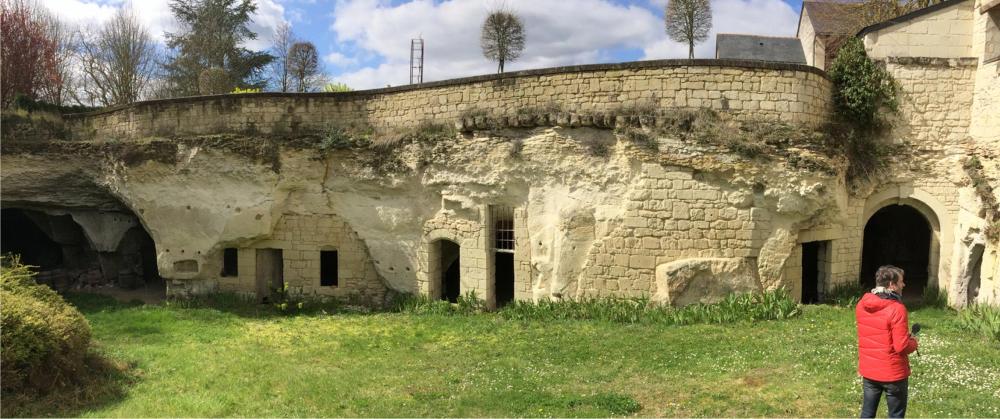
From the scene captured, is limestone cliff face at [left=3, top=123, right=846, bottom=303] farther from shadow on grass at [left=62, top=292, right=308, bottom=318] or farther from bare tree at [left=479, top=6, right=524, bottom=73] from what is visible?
bare tree at [left=479, top=6, right=524, bottom=73]

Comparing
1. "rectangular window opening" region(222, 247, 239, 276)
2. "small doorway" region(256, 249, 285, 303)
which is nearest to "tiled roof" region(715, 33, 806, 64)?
"small doorway" region(256, 249, 285, 303)

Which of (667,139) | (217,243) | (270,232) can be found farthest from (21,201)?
(667,139)

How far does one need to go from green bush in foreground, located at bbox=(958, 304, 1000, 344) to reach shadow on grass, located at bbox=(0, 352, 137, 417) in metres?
12.1

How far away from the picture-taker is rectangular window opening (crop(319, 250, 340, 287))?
15148 mm

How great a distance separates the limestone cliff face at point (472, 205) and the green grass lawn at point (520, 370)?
144 cm

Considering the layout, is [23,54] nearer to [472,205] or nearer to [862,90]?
[472,205]

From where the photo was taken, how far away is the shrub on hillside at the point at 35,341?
7.49 meters

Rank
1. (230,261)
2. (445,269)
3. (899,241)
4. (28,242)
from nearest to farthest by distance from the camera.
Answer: (445,269) → (230,261) → (899,241) → (28,242)

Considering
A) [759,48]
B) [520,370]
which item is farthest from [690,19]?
[520,370]

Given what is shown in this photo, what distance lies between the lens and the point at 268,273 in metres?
14.6

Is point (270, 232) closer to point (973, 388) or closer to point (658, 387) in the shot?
point (658, 387)

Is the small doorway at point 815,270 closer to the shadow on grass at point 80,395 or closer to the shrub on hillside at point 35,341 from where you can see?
the shadow on grass at point 80,395

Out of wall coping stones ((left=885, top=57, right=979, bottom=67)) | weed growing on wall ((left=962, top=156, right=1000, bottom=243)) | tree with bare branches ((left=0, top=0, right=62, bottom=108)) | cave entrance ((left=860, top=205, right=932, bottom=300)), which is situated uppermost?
tree with bare branches ((left=0, top=0, right=62, bottom=108))

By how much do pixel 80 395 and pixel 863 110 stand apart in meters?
14.2
